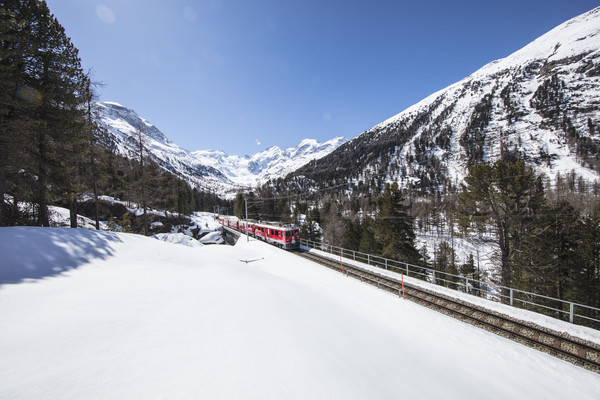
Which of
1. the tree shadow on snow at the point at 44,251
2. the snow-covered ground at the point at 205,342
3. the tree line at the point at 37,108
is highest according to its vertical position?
the tree line at the point at 37,108

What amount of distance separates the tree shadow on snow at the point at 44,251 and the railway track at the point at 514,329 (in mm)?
14824

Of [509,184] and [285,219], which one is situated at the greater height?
[509,184]

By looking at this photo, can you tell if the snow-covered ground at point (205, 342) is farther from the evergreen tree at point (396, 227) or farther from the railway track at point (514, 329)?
the evergreen tree at point (396, 227)

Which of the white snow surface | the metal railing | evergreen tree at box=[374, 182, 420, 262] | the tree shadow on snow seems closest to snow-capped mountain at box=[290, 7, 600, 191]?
the white snow surface

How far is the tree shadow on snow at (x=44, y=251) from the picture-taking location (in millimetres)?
6512

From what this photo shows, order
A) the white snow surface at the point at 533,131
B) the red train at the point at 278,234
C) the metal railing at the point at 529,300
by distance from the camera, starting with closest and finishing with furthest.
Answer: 1. the metal railing at the point at 529,300
2. the red train at the point at 278,234
3. the white snow surface at the point at 533,131

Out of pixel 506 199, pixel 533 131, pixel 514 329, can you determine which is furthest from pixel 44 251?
pixel 533 131

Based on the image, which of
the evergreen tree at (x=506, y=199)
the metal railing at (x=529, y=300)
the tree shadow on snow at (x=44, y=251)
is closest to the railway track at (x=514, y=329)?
the metal railing at (x=529, y=300)

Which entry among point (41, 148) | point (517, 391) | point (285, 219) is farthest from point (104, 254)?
point (285, 219)

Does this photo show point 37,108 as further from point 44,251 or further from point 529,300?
point 529,300

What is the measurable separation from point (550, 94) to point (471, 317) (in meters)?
267

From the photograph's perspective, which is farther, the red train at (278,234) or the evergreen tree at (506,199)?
the red train at (278,234)

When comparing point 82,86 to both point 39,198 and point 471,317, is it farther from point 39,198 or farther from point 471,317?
point 471,317

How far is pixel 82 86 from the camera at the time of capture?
1329cm
